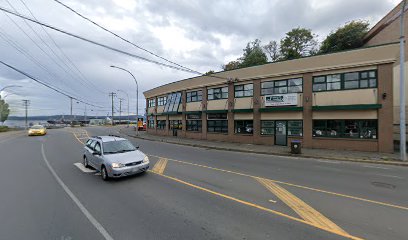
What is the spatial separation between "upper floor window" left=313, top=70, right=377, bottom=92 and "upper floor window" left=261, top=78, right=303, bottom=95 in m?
1.20

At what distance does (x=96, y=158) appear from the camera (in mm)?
8453

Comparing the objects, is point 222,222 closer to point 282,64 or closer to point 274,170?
point 274,170

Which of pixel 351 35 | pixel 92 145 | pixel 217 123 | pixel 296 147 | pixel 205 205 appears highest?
pixel 351 35

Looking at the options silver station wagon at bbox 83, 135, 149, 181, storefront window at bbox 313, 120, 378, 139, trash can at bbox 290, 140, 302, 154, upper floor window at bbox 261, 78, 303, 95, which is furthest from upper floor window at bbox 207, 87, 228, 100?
silver station wagon at bbox 83, 135, 149, 181

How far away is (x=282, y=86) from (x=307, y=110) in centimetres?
299

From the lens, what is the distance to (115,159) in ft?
25.1

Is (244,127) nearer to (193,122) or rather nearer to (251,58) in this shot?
(193,122)

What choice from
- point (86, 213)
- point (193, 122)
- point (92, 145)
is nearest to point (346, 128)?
point (193, 122)

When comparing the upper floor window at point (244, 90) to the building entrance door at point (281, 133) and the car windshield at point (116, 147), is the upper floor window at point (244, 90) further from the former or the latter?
the car windshield at point (116, 147)

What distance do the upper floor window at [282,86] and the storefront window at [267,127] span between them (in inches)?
104

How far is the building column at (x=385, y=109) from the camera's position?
46.0 feet

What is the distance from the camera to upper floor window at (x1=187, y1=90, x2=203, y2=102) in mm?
25080

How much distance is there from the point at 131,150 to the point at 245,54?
44947mm

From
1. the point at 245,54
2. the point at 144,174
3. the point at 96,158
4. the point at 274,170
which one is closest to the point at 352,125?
the point at 274,170
